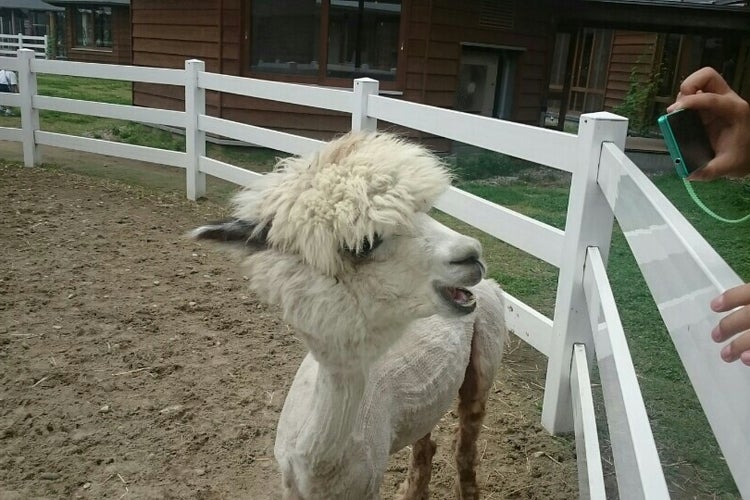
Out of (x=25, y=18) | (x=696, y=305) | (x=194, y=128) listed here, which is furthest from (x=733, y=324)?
(x=25, y=18)

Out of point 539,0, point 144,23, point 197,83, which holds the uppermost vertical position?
point 539,0

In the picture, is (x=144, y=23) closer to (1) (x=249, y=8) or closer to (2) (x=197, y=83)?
(1) (x=249, y=8)

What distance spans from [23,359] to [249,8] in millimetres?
8542

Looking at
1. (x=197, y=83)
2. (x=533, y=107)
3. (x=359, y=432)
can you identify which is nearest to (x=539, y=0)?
(x=533, y=107)

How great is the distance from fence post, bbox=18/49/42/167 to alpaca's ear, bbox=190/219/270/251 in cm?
885

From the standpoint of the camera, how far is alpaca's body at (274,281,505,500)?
2.11 metres

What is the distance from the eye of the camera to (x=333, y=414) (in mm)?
1988

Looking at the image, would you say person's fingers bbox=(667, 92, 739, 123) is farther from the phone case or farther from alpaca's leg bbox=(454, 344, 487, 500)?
alpaca's leg bbox=(454, 344, 487, 500)

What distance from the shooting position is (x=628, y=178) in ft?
6.72

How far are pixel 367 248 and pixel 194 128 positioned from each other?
677cm

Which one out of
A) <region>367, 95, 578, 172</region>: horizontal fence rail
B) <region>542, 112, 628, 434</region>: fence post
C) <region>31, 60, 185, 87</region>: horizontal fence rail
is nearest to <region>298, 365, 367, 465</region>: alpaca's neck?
<region>542, 112, 628, 434</region>: fence post

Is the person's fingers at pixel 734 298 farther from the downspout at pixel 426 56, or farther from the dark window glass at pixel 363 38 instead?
the dark window glass at pixel 363 38

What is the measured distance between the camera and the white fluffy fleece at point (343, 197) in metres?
1.86

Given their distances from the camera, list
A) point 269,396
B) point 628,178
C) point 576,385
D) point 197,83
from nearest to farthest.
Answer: point 628,178 → point 576,385 → point 269,396 → point 197,83
